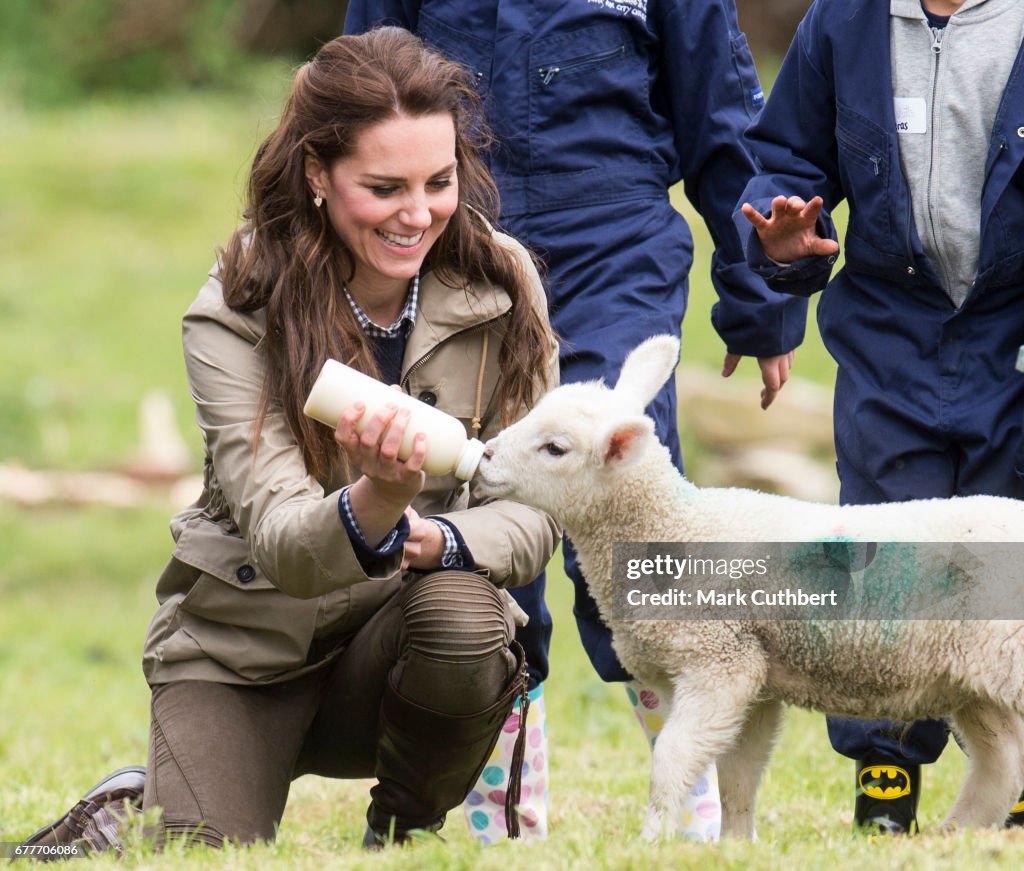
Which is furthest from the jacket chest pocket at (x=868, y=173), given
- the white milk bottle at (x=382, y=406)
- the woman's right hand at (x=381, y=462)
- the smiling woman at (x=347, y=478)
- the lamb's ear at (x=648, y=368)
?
the woman's right hand at (x=381, y=462)

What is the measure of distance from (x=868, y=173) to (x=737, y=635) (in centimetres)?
127

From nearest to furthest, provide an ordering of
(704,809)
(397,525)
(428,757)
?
1. (397,525)
2. (428,757)
3. (704,809)

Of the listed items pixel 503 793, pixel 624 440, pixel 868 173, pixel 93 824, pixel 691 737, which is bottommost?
pixel 503 793

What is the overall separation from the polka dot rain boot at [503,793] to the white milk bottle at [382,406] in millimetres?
1204

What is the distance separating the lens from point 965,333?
4.23 metres

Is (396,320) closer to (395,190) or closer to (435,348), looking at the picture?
(435,348)

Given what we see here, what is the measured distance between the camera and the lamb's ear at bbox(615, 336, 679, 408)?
13.3 ft

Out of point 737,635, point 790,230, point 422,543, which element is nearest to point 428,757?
point 422,543

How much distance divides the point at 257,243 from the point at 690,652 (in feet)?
4.68

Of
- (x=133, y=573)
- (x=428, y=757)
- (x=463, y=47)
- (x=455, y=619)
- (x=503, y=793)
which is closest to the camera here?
(x=455, y=619)

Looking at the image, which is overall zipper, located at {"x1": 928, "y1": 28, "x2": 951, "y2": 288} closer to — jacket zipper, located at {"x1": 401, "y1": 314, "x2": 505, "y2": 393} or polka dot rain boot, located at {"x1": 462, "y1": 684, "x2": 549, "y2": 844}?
jacket zipper, located at {"x1": 401, "y1": 314, "x2": 505, "y2": 393}

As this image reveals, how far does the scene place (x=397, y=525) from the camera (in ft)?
12.1

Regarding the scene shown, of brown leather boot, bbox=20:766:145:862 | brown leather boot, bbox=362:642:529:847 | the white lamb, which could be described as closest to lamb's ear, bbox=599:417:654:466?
the white lamb

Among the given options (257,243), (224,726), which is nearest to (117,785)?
(224,726)
